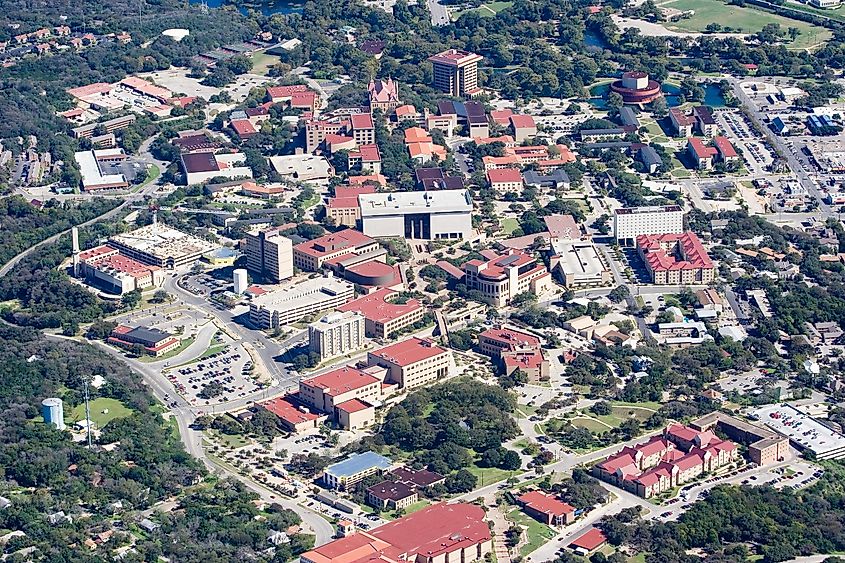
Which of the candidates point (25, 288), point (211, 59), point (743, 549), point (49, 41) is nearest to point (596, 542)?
point (743, 549)

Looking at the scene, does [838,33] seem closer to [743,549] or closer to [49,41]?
[49,41]

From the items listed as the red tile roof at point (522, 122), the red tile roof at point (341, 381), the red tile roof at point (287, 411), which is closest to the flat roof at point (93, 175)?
the red tile roof at point (522, 122)

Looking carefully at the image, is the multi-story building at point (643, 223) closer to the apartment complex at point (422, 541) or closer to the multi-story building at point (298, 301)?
the multi-story building at point (298, 301)

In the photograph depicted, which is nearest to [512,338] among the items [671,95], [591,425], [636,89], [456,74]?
[591,425]

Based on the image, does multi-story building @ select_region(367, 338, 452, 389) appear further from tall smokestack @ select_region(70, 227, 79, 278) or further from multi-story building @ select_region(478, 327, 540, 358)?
tall smokestack @ select_region(70, 227, 79, 278)

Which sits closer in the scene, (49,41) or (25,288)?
(25,288)

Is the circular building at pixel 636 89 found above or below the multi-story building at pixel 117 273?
above
